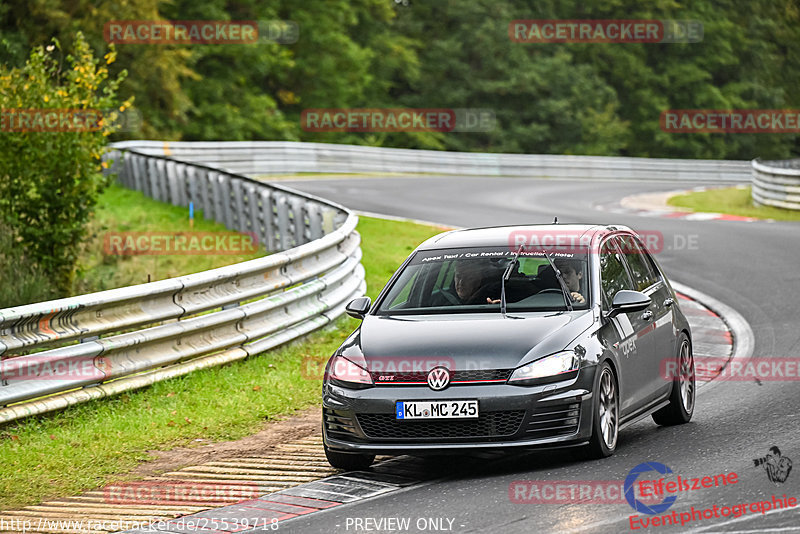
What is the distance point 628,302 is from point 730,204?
25.9 meters

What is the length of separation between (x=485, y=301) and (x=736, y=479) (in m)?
2.19

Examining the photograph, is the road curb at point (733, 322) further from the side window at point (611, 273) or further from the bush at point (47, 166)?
the bush at point (47, 166)

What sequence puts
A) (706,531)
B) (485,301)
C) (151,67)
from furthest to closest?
(151,67)
(485,301)
(706,531)

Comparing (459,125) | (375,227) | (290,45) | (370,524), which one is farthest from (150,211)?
(459,125)

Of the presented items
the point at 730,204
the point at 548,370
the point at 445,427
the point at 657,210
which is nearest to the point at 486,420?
the point at 445,427

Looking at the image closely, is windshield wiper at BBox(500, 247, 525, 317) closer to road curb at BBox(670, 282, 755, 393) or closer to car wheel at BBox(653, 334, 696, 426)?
car wheel at BBox(653, 334, 696, 426)

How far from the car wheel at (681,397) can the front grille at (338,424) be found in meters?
2.64

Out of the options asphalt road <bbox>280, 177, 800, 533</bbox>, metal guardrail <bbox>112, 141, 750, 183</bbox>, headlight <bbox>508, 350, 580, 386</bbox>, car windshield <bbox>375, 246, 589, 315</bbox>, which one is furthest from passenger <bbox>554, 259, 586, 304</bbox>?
metal guardrail <bbox>112, 141, 750, 183</bbox>

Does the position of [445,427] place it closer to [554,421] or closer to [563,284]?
[554,421]

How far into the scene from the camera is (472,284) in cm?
870

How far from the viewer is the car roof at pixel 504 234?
29.7ft

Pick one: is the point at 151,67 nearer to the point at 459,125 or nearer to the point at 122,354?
the point at 459,125

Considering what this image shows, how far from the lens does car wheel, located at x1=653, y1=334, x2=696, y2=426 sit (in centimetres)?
913

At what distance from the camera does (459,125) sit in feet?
214
